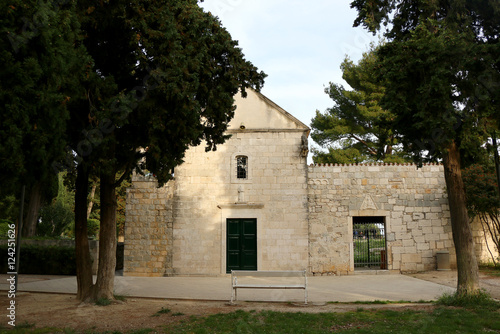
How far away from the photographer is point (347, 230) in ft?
48.1

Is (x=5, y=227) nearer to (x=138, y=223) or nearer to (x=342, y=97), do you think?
(x=138, y=223)

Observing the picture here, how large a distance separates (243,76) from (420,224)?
920 centimetres

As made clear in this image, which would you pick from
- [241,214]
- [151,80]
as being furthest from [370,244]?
[151,80]

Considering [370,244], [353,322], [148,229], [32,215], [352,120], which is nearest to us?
[353,322]

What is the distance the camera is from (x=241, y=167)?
1526cm

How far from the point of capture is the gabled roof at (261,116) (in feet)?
50.2

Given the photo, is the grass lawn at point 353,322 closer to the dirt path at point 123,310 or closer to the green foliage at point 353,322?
the green foliage at point 353,322

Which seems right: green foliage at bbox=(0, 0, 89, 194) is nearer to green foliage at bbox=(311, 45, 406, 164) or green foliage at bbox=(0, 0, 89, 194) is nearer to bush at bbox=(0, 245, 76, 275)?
bush at bbox=(0, 245, 76, 275)

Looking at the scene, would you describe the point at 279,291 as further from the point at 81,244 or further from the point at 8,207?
the point at 8,207

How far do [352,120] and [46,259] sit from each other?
17.9 meters

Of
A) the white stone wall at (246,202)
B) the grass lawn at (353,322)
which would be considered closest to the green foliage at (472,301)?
the grass lawn at (353,322)

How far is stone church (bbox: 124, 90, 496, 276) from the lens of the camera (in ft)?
47.8

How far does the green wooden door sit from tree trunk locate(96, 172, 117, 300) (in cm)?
637

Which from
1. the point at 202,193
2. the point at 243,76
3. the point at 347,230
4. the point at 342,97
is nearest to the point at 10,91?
the point at 243,76
